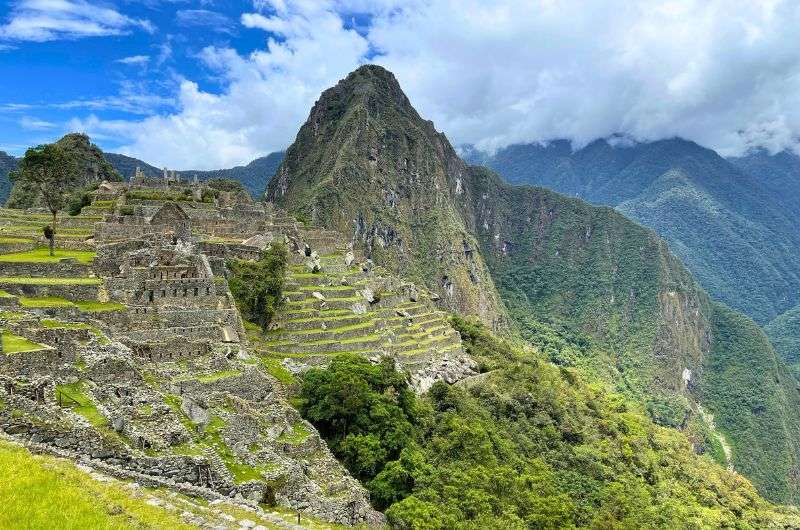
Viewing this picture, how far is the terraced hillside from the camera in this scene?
14273 mm

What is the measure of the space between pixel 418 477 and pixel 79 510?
18.2m

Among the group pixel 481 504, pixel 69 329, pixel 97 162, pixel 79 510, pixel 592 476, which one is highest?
pixel 97 162

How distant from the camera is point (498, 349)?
2618 inches

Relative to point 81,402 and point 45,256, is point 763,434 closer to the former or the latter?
point 45,256

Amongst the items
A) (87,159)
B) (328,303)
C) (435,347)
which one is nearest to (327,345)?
(328,303)

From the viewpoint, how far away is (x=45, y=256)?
29.0 m

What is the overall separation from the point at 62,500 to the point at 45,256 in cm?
2313

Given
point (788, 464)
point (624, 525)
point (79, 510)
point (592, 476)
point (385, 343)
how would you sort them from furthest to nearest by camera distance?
point (788, 464)
point (592, 476)
point (385, 343)
point (624, 525)
point (79, 510)

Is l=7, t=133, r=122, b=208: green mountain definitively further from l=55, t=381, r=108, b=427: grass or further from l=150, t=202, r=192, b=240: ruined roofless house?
l=55, t=381, r=108, b=427: grass

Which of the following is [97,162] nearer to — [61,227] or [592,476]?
[61,227]

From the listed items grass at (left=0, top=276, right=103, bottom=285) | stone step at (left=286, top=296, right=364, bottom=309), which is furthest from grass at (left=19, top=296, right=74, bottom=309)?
stone step at (left=286, top=296, right=364, bottom=309)

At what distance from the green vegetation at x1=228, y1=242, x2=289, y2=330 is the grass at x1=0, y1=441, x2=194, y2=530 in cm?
2149

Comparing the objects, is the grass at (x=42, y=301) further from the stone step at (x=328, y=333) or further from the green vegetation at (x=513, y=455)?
the stone step at (x=328, y=333)

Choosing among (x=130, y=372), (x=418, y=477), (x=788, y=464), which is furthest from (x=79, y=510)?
(x=788, y=464)
